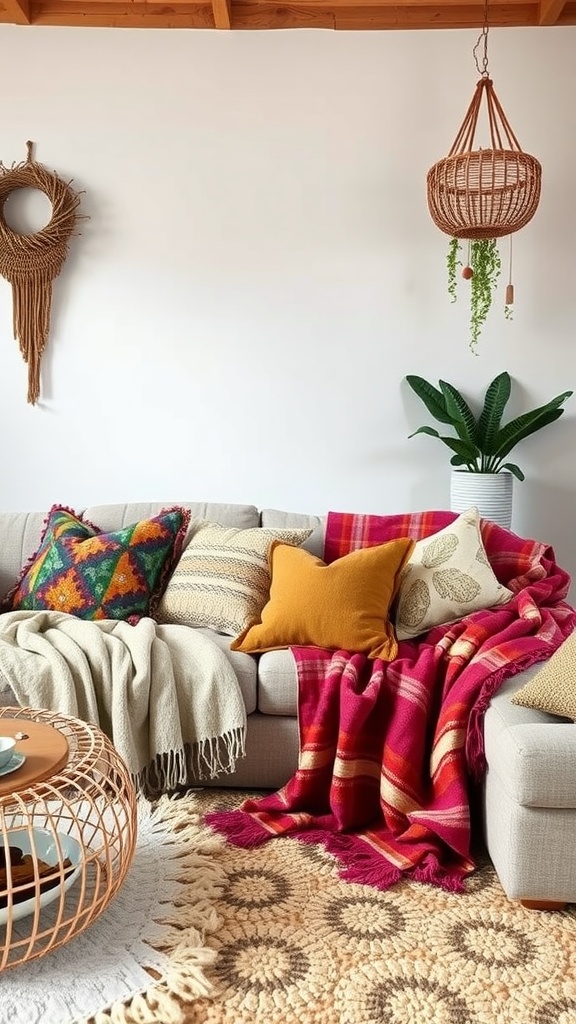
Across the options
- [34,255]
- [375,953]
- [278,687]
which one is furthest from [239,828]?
[34,255]

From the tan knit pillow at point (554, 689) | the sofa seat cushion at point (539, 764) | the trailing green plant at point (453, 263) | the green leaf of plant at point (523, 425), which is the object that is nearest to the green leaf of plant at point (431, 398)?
the green leaf of plant at point (523, 425)

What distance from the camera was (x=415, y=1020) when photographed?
1580 mm

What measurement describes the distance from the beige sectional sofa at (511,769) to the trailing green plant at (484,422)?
146 centimetres

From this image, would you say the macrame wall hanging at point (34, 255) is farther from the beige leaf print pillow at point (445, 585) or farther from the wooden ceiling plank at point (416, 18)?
the beige leaf print pillow at point (445, 585)

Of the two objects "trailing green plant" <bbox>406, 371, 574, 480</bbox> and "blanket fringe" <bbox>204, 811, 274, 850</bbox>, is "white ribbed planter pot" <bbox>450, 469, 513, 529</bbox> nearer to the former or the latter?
"trailing green plant" <bbox>406, 371, 574, 480</bbox>

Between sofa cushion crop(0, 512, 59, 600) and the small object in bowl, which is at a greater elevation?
sofa cushion crop(0, 512, 59, 600)

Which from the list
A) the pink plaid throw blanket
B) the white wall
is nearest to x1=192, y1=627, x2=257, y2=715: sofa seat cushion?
the pink plaid throw blanket

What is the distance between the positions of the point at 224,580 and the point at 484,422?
1.43 metres

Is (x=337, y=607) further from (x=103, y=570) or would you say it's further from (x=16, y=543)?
(x=16, y=543)

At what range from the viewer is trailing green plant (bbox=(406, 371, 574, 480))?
3.68 meters

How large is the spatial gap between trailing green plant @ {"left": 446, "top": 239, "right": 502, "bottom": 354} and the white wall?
0.06 metres

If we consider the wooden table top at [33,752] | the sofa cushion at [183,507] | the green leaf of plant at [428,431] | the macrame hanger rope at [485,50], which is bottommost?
the wooden table top at [33,752]

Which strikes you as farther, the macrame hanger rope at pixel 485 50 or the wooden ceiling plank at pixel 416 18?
the wooden ceiling plank at pixel 416 18

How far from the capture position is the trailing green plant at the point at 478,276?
369 cm
